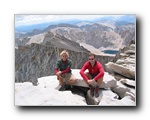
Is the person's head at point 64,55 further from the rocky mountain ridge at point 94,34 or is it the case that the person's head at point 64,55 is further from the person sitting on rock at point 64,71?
the rocky mountain ridge at point 94,34

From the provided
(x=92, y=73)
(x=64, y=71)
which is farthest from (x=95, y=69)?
(x=64, y=71)

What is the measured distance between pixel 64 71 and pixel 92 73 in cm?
40

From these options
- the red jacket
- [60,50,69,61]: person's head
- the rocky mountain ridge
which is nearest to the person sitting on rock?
[60,50,69,61]: person's head

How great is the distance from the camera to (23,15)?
5137mm

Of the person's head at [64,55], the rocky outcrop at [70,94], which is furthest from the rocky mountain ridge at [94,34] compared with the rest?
the rocky outcrop at [70,94]

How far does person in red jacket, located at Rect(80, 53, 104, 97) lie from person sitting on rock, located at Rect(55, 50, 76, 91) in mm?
180

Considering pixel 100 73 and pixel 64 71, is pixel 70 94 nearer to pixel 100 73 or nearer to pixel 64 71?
pixel 64 71

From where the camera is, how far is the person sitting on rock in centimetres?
517

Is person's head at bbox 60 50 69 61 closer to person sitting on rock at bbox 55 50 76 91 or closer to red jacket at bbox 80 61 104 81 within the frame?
person sitting on rock at bbox 55 50 76 91

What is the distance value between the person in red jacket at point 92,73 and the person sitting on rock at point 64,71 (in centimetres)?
18

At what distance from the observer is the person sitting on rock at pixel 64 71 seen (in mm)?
5172
